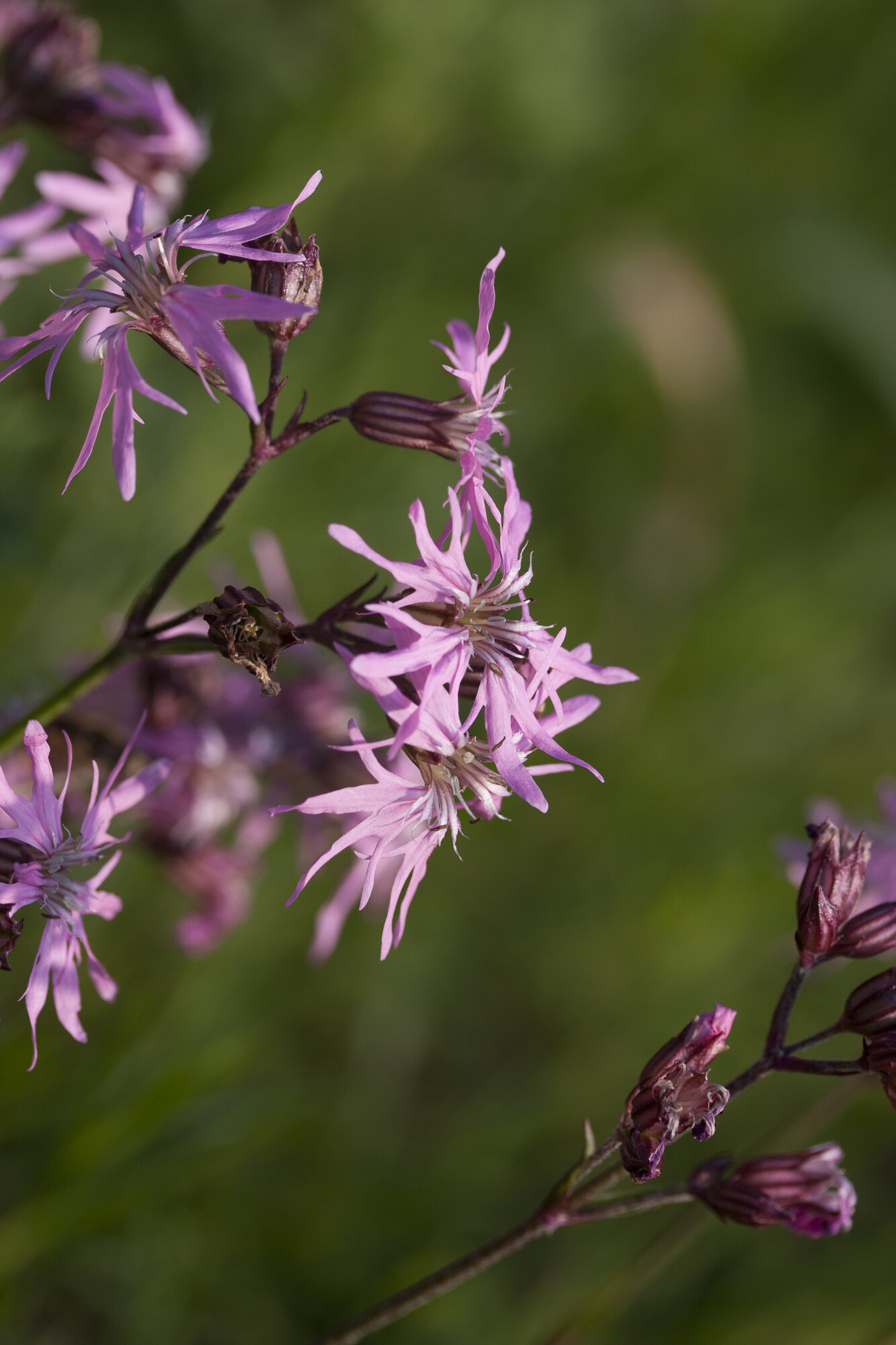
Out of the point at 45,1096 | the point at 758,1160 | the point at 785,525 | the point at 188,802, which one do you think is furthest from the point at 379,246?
the point at 758,1160

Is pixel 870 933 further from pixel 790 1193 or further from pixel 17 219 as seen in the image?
pixel 17 219

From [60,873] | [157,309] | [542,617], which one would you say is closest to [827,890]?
[60,873]

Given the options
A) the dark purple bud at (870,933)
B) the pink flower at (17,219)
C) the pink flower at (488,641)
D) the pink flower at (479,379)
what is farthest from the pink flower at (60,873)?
the pink flower at (17,219)

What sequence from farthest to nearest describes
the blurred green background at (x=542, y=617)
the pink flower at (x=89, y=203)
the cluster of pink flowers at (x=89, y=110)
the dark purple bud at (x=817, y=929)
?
the blurred green background at (x=542, y=617) → the cluster of pink flowers at (x=89, y=110) → the pink flower at (x=89, y=203) → the dark purple bud at (x=817, y=929)

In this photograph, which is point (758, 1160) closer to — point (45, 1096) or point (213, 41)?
point (45, 1096)

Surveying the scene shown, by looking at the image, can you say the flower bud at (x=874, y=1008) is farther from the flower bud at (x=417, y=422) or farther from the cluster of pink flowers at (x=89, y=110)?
the cluster of pink flowers at (x=89, y=110)
